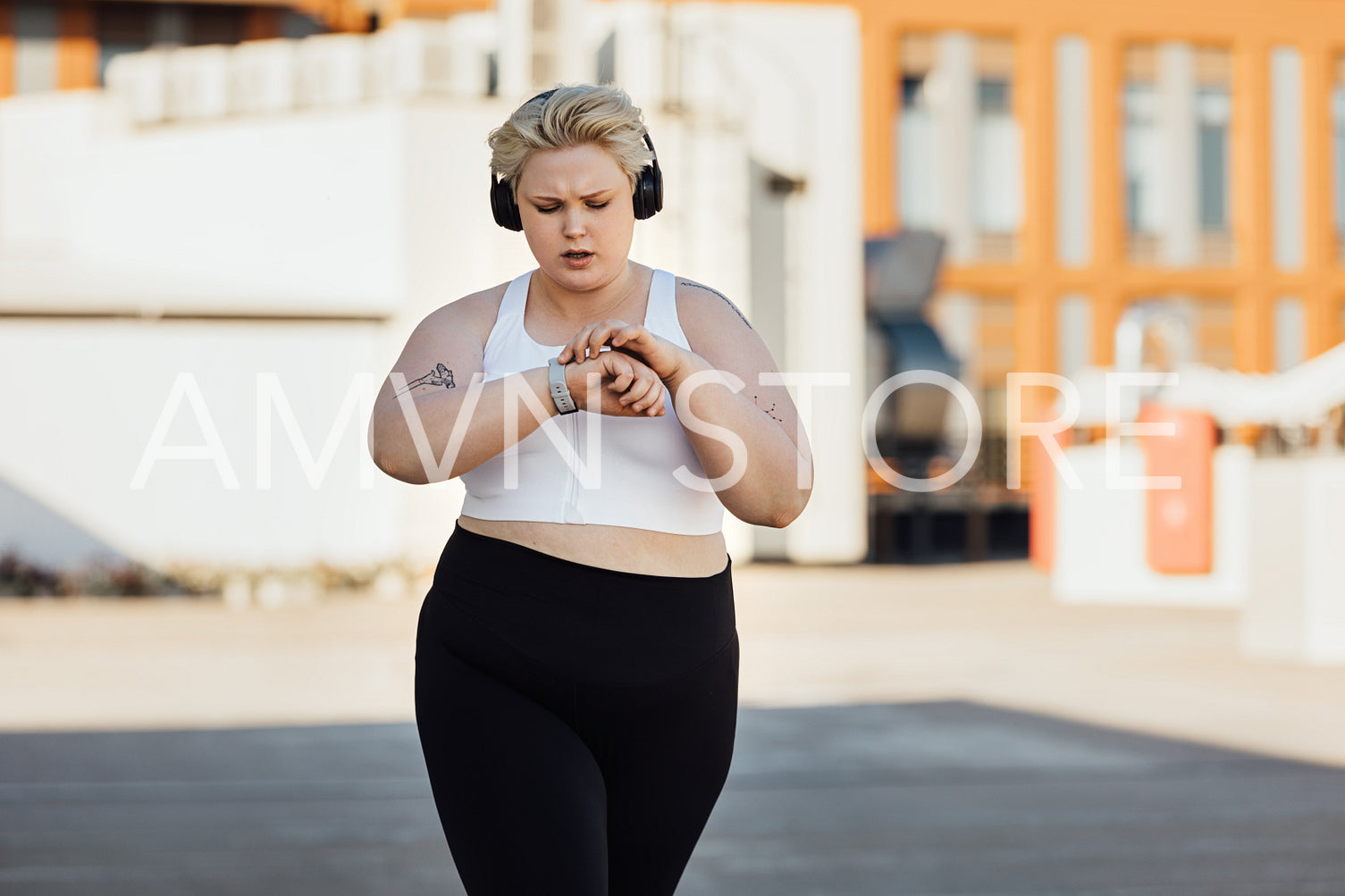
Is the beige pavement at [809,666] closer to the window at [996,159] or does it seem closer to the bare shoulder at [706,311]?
the bare shoulder at [706,311]

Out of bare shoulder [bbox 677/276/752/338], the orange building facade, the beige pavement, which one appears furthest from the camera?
the orange building facade

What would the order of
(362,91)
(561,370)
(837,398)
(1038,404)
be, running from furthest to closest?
1. (1038,404)
2. (837,398)
3. (362,91)
4. (561,370)

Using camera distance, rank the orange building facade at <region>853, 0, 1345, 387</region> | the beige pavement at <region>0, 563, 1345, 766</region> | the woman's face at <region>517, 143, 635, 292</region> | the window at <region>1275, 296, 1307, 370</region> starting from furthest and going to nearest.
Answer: the window at <region>1275, 296, 1307, 370</region> → the orange building facade at <region>853, 0, 1345, 387</region> → the beige pavement at <region>0, 563, 1345, 766</region> → the woman's face at <region>517, 143, 635, 292</region>

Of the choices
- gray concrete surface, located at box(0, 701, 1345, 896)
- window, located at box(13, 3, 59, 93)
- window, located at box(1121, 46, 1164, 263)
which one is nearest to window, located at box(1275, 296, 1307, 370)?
window, located at box(1121, 46, 1164, 263)

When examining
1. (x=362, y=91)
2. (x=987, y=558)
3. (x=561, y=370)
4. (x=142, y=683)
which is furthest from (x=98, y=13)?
(x=561, y=370)

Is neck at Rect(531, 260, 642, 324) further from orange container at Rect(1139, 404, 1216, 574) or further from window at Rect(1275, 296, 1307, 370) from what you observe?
window at Rect(1275, 296, 1307, 370)

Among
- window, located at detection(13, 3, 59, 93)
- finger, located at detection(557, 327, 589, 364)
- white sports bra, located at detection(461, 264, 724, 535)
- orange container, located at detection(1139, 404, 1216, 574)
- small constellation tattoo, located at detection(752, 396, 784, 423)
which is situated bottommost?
orange container, located at detection(1139, 404, 1216, 574)

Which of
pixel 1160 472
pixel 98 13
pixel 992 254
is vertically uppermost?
pixel 98 13

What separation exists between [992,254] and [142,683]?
21953 mm

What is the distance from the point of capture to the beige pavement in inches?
335

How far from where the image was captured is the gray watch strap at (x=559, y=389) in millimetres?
2057

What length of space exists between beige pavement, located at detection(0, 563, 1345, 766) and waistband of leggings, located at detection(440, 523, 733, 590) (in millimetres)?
5807

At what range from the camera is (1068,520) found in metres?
16.8

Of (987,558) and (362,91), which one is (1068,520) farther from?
(362,91)
